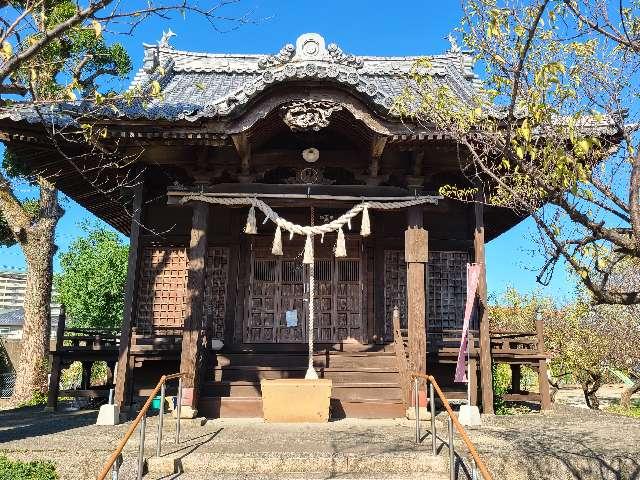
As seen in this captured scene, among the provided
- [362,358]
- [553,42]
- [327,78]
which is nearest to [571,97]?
[553,42]

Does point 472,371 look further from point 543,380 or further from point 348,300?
point 348,300

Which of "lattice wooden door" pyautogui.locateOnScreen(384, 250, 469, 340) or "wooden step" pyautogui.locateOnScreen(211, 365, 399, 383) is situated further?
"lattice wooden door" pyautogui.locateOnScreen(384, 250, 469, 340)

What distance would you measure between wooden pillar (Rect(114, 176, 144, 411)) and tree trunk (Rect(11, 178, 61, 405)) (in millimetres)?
5544

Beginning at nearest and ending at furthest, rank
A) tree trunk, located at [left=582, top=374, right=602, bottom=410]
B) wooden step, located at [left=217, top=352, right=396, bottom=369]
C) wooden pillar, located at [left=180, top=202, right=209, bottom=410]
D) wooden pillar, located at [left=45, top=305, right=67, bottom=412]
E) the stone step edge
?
the stone step edge < wooden pillar, located at [left=180, top=202, right=209, bottom=410] < wooden step, located at [left=217, top=352, right=396, bottom=369] < wooden pillar, located at [left=45, top=305, right=67, bottom=412] < tree trunk, located at [left=582, top=374, right=602, bottom=410]

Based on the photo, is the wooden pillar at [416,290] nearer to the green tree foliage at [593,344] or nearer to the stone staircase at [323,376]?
the stone staircase at [323,376]

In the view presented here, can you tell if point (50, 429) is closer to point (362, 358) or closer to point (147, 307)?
point (147, 307)

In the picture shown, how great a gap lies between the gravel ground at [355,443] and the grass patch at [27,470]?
107 millimetres

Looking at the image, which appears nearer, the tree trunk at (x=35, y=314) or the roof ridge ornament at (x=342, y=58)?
the roof ridge ornament at (x=342, y=58)

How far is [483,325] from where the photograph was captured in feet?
33.0

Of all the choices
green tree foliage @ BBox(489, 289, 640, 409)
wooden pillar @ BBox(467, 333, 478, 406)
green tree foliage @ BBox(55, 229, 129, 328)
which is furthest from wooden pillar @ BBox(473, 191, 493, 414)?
green tree foliage @ BBox(55, 229, 129, 328)

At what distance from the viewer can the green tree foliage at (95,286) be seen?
25391mm

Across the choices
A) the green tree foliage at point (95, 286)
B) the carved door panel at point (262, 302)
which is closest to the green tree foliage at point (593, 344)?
the carved door panel at point (262, 302)

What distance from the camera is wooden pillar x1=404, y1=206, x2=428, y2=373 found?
927 centimetres

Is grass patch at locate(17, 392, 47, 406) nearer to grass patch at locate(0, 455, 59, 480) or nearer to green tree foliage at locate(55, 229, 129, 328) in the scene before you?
grass patch at locate(0, 455, 59, 480)
